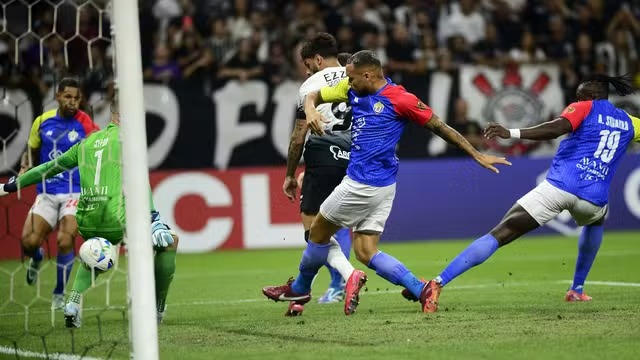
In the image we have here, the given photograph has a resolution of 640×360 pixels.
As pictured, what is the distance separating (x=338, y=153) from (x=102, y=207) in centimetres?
224

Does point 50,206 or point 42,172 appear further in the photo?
point 50,206

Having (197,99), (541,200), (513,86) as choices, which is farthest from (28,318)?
(513,86)

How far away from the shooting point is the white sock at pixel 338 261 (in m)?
9.13

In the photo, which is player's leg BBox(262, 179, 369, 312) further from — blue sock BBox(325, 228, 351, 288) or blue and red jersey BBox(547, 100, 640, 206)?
blue and red jersey BBox(547, 100, 640, 206)

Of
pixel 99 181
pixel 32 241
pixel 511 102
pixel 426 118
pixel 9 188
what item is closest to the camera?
pixel 9 188

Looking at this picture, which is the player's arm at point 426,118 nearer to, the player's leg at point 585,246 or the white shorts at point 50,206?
the player's leg at point 585,246

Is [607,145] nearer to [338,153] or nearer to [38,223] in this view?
[338,153]

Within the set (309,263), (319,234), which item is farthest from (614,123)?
(309,263)

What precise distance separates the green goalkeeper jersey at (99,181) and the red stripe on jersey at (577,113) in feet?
12.3

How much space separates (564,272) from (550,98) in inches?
264

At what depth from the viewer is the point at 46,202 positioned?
11.5 m

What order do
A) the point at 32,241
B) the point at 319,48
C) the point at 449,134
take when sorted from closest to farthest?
the point at 449,134
the point at 319,48
the point at 32,241

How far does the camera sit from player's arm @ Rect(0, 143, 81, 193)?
8.02 m

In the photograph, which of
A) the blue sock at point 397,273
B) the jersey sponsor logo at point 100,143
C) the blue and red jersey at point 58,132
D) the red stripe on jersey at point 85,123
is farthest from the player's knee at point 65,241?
the blue sock at point 397,273
